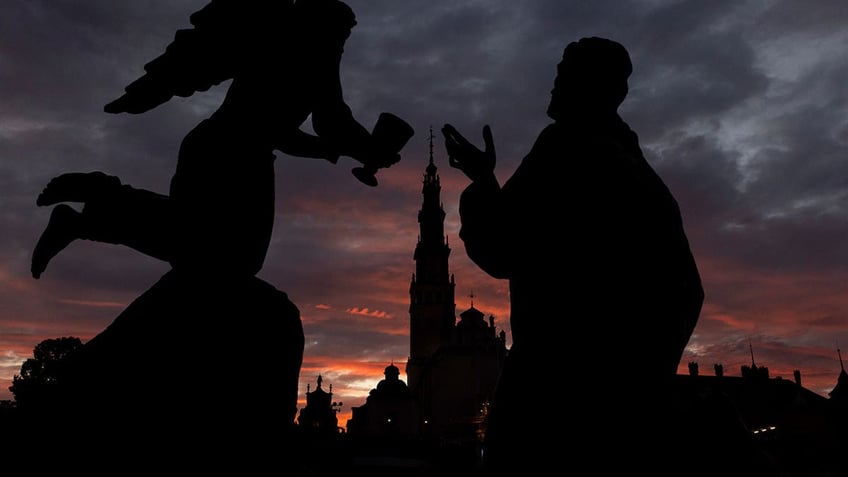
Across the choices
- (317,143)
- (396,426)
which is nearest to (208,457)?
(317,143)

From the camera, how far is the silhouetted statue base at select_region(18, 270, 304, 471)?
2.58m

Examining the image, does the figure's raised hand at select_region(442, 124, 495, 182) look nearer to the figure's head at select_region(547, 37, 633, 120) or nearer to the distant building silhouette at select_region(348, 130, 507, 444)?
the figure's head at select_region(547, 37, 633, 120)

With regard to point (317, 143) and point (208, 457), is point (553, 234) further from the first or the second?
point (208, 457)

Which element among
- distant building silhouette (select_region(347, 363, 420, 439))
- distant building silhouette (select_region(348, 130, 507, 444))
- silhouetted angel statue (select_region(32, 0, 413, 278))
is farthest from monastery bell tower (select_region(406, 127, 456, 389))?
silhouetted angel statue (select_region(32, 0, 413, 278))

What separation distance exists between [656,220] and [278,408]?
2.00m

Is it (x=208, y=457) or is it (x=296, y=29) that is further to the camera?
(x=296, y=29)

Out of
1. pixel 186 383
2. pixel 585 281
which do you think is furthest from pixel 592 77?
pixel 186 383

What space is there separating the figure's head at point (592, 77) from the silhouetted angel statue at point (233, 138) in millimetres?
900

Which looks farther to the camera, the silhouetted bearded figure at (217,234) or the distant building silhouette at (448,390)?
the distant building silhouette at (448,390)

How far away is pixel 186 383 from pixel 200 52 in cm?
178

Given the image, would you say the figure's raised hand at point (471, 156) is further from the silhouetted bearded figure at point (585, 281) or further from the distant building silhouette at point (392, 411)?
→ the distant building silhouette at point (392, 411)

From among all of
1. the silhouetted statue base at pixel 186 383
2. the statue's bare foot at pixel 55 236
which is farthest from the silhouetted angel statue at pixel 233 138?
the silhouetted statue base at pixel 186 383

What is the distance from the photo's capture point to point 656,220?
9.88 feet

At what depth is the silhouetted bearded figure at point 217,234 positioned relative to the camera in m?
2.66
